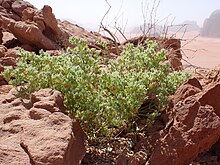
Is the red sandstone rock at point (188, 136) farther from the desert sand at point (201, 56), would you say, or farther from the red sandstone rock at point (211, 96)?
the desert sand at point (201, 56)

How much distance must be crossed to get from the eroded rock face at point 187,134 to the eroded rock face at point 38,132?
24.6 inches

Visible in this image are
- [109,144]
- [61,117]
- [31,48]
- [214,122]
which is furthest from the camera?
[31,48]

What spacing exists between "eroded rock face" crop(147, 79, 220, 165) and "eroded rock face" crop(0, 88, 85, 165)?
2.05ft

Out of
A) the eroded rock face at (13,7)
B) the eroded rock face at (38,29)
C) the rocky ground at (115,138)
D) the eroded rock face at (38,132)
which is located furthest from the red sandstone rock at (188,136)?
the eroded rock face at (13,7)

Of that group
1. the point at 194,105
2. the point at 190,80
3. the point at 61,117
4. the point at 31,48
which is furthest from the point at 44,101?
the point at 31,48

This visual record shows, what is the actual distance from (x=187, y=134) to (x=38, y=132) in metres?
1.14

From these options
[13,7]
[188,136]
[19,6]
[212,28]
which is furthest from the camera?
[212,28]

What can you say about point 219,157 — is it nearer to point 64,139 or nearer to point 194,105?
point 194,105

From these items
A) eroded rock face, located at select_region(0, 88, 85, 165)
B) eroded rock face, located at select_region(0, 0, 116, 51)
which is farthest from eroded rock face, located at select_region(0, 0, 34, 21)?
eroded rock face, located at select_region(0, 88, 85, 165)

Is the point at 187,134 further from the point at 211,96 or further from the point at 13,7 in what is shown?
the point at 13,7

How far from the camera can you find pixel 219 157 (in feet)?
10.9

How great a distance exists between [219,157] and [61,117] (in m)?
1.53

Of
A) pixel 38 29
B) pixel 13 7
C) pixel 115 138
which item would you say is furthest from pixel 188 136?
pixel 13 7

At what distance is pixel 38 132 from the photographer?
7.76 feet
